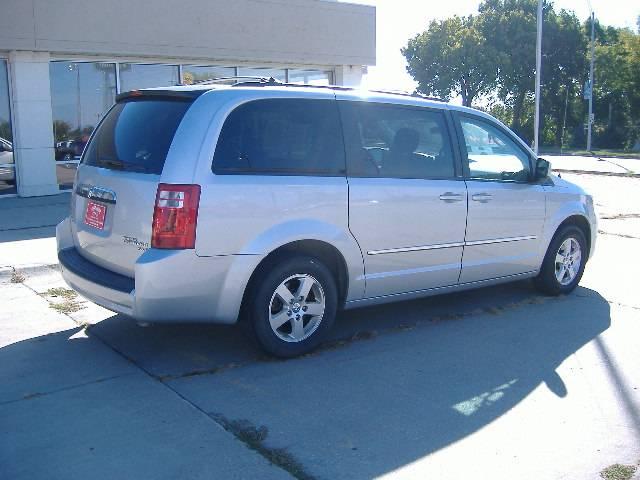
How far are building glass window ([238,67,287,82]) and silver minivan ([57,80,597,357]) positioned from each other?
10.9 meters

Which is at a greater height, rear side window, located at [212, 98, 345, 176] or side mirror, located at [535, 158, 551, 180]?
rear side window, located at [212, 98, 345, 176]

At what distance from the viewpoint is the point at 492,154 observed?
6777 mm

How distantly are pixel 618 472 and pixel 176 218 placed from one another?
2919 mm

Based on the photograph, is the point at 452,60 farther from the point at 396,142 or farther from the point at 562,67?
the point at 396,142

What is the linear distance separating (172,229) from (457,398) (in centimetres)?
210

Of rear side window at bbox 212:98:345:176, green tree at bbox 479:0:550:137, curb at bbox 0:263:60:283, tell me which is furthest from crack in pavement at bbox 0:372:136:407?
green tree at bbox 479:0:550:137

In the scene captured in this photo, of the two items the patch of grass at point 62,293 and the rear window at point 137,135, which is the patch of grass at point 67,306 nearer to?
the patch of grass at point 62,293

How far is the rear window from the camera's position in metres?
5.07

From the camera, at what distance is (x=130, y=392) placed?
4.75 meters

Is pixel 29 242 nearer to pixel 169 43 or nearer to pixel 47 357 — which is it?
pixel 47 357

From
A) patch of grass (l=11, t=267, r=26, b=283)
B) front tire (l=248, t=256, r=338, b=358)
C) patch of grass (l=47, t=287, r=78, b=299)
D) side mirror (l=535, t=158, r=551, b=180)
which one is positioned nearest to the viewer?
front tire (l=248, t=256, r=338, b=358)

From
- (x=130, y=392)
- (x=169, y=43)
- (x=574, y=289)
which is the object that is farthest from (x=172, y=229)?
(x=169, y=43)

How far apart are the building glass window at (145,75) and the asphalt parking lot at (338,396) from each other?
8917 millimetres

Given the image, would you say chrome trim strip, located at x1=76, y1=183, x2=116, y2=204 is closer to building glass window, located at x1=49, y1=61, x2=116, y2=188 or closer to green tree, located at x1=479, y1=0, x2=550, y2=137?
building glass window, located at x1=49, y1=61, x2=116, y2=188
